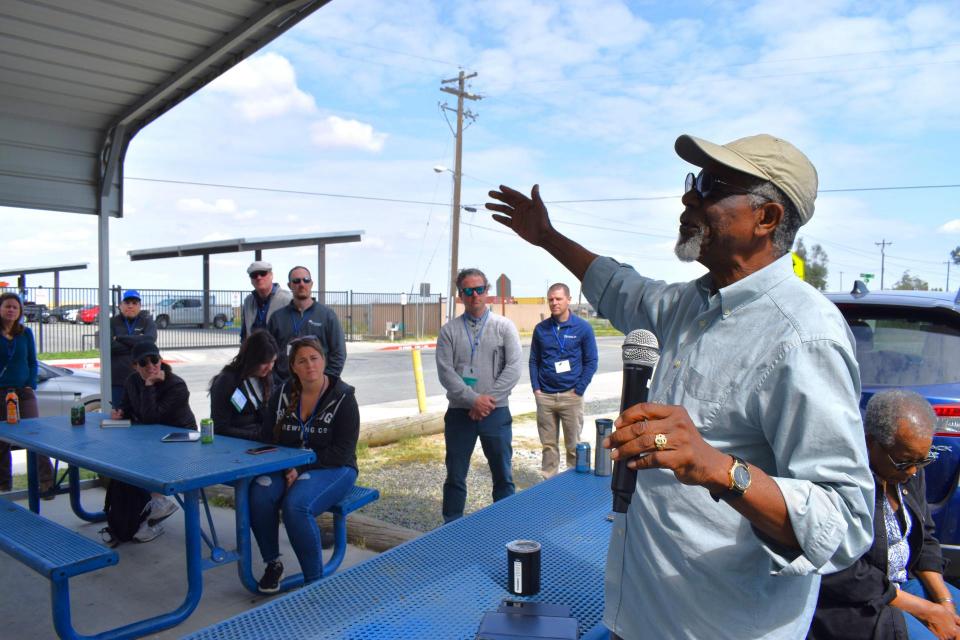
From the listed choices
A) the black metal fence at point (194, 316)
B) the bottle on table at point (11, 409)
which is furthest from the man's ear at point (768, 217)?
the black metal fence at point (194, 316)

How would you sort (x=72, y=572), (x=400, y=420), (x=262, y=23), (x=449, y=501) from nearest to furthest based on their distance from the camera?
1. (x=72, y=572)
2. (x=262, y=23)
3. (x=449, y=501)
4. (x=400, y=420)

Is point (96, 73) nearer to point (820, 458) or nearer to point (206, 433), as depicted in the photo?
point (206, 433)

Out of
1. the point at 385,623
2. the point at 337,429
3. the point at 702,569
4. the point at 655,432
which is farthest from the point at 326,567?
the point at 655,432

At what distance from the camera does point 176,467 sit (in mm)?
3396

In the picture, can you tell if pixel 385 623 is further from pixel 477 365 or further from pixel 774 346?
pixel 477 365

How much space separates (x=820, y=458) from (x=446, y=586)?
166 cm

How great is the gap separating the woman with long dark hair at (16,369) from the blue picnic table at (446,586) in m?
4.65

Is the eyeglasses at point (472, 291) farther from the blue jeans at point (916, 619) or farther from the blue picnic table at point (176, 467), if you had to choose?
the blue jeans at point (916, 619)

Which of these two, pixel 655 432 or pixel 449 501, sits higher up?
pixel 655 432

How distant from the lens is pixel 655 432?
987 mm

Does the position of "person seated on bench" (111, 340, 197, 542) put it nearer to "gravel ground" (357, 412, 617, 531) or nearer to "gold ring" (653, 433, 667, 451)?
"gravel ground" (357, 412, 617, 531)

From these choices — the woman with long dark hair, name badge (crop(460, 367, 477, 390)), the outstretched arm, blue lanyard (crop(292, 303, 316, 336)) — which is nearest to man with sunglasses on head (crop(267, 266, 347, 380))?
blue lanyard (crop(292, 303, 316, 336))

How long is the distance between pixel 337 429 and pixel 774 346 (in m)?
3.24

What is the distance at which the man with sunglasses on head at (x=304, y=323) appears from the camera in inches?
208
